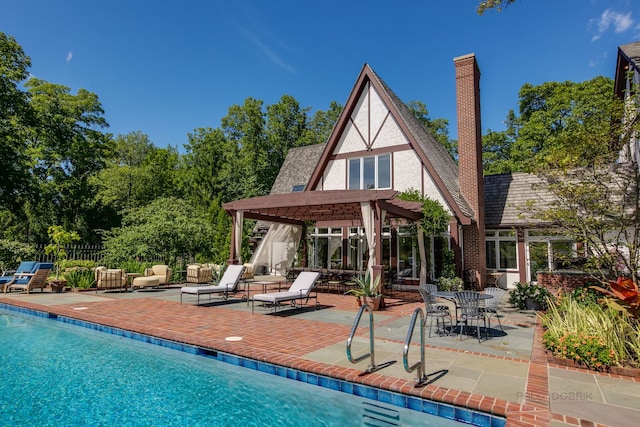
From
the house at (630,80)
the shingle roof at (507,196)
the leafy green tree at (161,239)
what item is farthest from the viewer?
the leafy green tree at (161,239)

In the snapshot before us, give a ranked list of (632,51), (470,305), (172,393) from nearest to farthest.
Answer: (172,393), (470,305), (632,51)

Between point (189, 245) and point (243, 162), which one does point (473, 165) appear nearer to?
point (189, 245)

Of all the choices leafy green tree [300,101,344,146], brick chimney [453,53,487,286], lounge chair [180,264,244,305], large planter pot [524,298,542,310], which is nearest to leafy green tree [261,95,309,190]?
leafy green tree [300,101,344,146]

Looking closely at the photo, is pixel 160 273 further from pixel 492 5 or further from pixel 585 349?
pixel 585 349

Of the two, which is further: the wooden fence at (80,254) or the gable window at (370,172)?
the wooden fence at (80,254)

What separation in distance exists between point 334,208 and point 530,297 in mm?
6896

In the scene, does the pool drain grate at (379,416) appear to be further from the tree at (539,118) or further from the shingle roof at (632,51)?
the tree at (539,118)

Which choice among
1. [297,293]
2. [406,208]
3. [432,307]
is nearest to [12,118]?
[297,293]

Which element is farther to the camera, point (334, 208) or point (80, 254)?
point (80, 254)

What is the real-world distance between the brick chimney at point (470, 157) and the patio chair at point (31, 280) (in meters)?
16.1

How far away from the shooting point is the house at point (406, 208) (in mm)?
15180

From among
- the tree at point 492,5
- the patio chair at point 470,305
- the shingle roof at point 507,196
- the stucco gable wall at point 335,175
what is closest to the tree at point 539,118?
the shingle roof at point 507,196

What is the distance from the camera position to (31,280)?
13.4 meters

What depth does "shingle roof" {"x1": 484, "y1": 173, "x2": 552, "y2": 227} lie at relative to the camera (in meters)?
16.5
